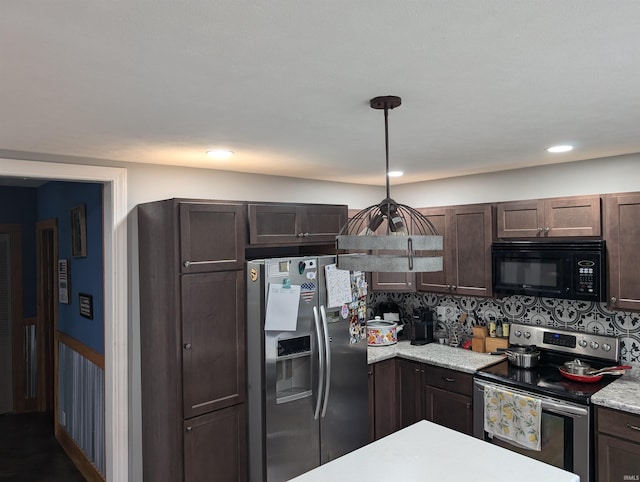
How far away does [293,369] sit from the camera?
3.12 m

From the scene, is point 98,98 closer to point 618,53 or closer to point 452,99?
point 452,99

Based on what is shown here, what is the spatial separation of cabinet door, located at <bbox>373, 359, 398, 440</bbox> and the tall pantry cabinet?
4.02ft

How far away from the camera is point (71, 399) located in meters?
3.96

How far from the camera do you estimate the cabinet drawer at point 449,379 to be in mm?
3412

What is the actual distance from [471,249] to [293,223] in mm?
1509

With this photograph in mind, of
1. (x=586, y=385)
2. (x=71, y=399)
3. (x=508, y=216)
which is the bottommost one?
(x=71, y=399)

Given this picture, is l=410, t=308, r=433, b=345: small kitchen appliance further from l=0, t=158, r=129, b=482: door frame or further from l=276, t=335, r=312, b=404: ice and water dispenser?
l=0, t=158, r=129, b=482: door frame

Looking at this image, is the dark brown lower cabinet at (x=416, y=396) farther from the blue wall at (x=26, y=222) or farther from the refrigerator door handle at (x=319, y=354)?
the blue wall at (x=26, y=222)

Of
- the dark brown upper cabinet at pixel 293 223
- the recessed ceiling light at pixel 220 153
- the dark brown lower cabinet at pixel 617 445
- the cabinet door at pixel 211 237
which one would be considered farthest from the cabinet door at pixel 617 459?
the recessed ceiling light at pixel 220 153

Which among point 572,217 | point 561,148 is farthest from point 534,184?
point 561,148

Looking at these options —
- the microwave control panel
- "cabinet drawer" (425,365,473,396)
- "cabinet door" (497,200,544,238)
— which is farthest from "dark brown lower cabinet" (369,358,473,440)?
"cabinet door" (497,200,544,238)

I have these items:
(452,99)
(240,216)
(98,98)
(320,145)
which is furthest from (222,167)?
(452,99)

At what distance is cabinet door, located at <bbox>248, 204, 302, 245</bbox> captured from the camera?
2990 millimetres

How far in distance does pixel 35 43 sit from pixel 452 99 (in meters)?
1.37
